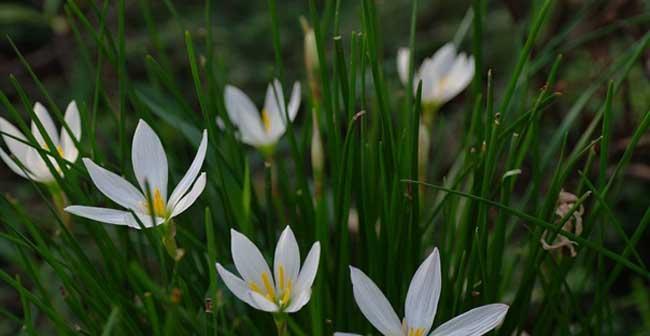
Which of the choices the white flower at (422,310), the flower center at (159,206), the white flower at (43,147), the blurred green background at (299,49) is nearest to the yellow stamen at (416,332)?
the white flower at (422,310)

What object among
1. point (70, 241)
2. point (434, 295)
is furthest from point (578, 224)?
point (70, 241)

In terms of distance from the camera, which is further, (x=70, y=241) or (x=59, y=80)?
(x=59, y=80)

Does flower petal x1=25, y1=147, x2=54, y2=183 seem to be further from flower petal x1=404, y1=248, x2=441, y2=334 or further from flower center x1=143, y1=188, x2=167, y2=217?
flower petal x1=404, y1=248, x2=441, y2=334

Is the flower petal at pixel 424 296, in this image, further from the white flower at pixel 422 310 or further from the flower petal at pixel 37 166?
the flower petal at pixel 37 166

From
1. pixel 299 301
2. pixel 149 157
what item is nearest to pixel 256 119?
pixel 149 157

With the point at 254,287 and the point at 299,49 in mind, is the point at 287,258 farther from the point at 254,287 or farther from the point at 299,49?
the point at 299,49

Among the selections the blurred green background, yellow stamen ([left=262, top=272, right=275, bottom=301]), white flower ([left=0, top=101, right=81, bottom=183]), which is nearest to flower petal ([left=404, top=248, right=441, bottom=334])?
yellow stamen ([left=262, top=272, right=275, bottom=301])

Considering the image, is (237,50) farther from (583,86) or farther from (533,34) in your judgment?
(533,34)
